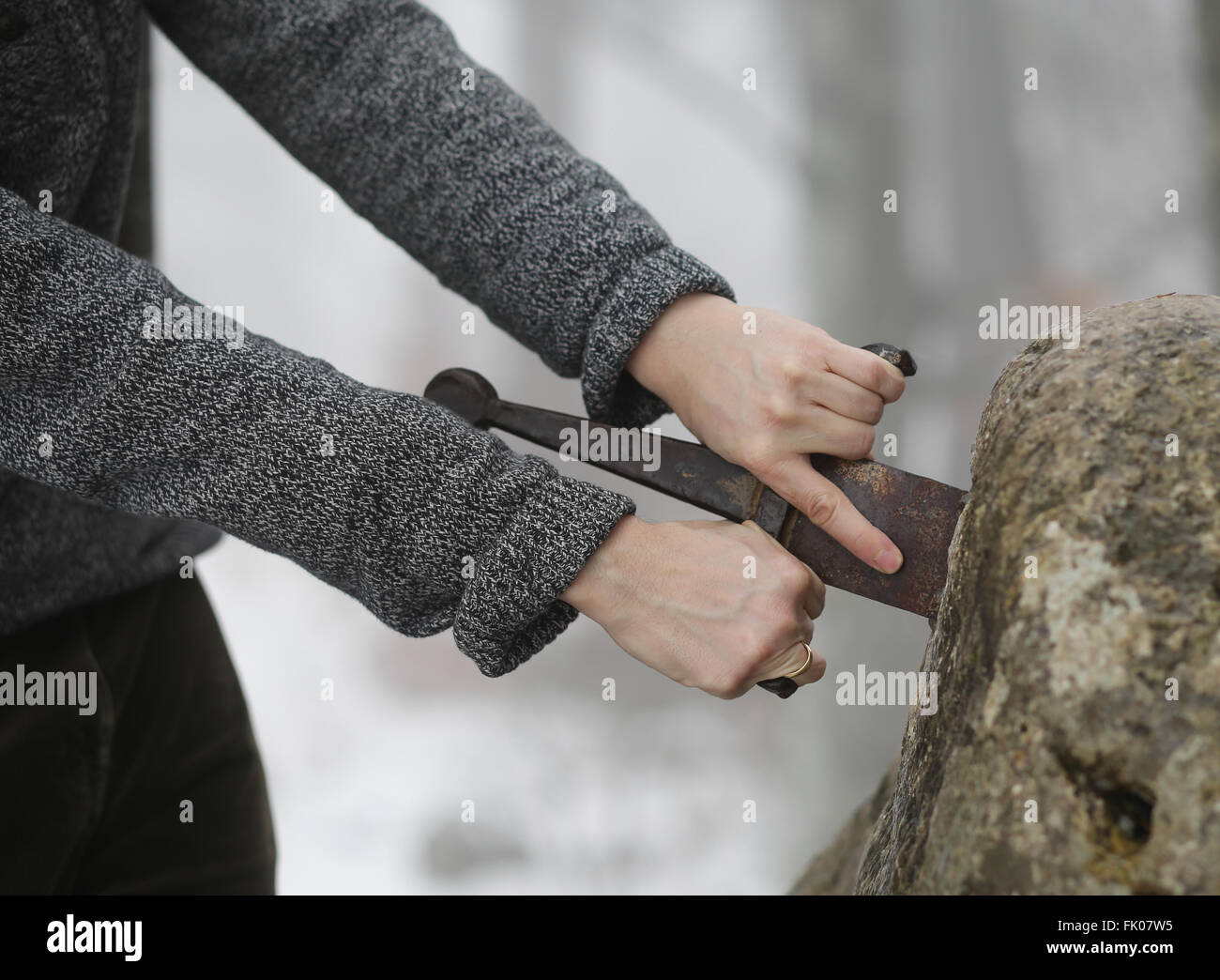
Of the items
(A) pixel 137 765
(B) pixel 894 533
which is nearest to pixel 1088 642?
(B) pixel 894 533

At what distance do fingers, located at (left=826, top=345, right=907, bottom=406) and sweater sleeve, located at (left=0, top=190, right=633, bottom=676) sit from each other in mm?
163

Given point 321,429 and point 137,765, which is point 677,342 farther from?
point 137,765

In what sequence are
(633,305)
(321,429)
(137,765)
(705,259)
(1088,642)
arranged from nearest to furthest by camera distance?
(1088,642), (321,429), (633,305), (137,765), (705,259)

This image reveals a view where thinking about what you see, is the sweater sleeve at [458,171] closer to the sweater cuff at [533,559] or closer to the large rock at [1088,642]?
the sweater cuff at [533,559]

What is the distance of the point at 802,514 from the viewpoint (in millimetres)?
628

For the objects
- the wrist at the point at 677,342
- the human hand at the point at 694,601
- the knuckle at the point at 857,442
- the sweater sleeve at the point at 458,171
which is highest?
the sweater sleeve at the point at 458,171

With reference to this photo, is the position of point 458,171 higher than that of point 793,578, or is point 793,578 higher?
point 458,171

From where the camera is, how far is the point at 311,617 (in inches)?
80.6

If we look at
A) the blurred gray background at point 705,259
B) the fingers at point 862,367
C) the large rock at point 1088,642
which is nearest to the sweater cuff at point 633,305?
the fingers at point 862,367

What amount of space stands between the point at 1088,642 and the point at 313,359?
0.44m

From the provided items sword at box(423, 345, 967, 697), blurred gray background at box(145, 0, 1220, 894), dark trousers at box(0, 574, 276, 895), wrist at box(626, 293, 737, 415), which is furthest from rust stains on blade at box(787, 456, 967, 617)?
blurred gray background at box(145, 0, 1220, 894)

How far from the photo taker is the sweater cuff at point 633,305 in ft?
2.10

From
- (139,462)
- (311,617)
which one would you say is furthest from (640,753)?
(139,462)

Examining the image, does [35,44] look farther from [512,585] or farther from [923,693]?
[923,693]
